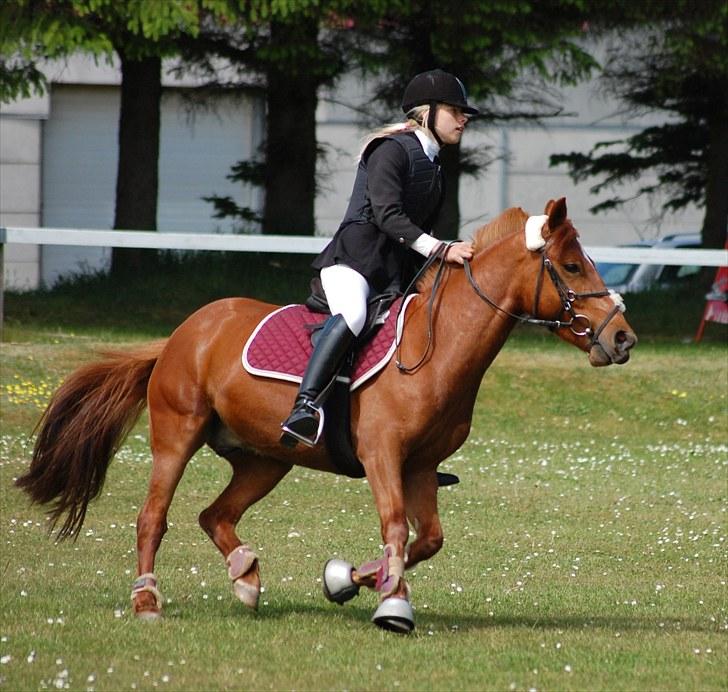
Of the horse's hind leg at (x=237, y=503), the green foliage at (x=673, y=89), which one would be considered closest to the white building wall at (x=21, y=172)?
the green foliage at (x=673, y=89)

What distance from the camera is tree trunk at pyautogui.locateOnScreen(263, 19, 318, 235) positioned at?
75.2ft

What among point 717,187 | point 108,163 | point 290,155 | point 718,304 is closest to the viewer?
point 718,304

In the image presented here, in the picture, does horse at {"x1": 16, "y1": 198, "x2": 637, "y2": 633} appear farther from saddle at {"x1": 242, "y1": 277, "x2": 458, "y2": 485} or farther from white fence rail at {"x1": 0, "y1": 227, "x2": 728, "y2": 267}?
white fence rail at {"x1": 0, "y1": 227, "x2": 728, "y2": 267}

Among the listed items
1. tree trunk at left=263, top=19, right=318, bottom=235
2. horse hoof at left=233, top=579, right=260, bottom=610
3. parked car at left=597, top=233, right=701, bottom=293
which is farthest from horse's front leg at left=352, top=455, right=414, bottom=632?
parked car at left=597, top=233, right=701, bottom=293

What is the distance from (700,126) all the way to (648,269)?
3.44 metres

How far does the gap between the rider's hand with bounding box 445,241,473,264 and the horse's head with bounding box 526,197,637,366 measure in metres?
0.33

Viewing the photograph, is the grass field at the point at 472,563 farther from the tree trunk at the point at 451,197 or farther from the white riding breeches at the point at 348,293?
the tree trunk at the point at 451,197

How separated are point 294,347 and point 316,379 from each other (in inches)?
17.7

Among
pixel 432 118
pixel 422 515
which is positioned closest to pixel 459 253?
pixel 432 118

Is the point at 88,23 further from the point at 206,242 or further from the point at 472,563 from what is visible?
the point at 472,563

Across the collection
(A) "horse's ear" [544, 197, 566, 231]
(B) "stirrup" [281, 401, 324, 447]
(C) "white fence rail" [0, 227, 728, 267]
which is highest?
(A) "horse's ear" [544, 197, 566, 231]

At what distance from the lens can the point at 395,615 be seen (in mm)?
6953

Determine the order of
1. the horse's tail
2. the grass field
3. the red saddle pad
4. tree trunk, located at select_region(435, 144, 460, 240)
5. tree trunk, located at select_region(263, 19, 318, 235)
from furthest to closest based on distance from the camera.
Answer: tree trunk, located at select_region(263, 19, 318, 235)
tree trunk, located at select_region(435, 144, 460, 240)
the horse's tail
the red saddle pad
the grass field

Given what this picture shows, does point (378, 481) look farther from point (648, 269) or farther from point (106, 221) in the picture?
point (106, 221)
